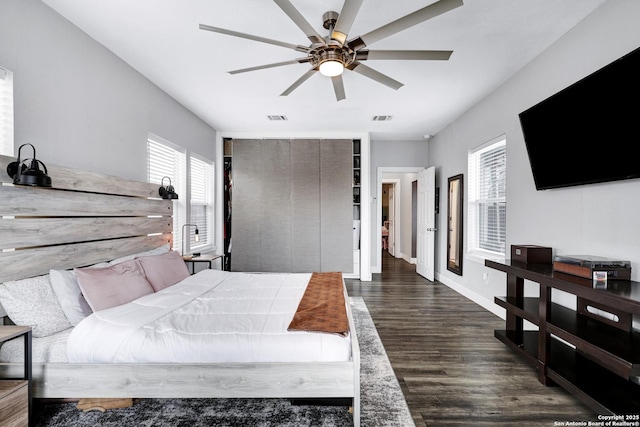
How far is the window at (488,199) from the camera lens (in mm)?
3801

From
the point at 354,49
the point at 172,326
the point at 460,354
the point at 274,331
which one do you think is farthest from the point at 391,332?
the point at 354,49

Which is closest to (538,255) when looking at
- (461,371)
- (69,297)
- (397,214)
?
(461,371)

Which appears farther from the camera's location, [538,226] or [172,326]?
[538,226]

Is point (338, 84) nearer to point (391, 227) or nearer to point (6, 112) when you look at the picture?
point (6, 112)

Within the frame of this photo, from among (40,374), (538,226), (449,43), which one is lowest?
(40,374)

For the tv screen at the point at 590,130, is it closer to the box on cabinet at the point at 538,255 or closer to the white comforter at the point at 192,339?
the box on cabinet at the point at 538,255

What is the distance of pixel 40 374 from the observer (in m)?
1.74

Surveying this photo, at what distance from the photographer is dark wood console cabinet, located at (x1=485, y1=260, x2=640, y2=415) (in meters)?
1.67

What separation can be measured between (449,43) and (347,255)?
3.76 metres

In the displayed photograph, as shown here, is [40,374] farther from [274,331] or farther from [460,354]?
[460,354]

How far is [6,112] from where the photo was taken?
76.9 inches

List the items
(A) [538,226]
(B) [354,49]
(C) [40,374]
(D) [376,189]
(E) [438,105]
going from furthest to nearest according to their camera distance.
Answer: (D) [376,189]
(E) [438,105]
(A) [538,226]
(B) [354,49]
(C) [40,374]

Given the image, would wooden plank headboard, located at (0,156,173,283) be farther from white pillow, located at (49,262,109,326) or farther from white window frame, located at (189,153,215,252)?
white window frame, located at (189,153,215,252)

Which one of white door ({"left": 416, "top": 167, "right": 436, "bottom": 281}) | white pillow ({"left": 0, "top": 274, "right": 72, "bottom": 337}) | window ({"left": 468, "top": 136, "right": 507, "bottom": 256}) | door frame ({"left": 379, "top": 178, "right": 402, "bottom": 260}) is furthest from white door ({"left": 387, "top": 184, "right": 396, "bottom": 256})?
white pillow ({"left": 0, "top": 274, "right": 72, "bottom": 337})
